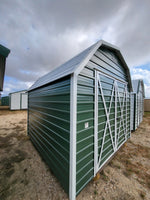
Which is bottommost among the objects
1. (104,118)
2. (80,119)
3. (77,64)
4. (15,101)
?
(104,118)

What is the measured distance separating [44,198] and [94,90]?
8.72ft

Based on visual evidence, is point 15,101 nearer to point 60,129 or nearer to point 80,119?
point 60,129

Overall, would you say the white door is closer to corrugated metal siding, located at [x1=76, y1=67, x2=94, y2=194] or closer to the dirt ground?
corrugated metal siding, located at [x1=76, y1=67, x2=94, y2=194]

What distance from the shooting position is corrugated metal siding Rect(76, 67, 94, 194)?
1631mm

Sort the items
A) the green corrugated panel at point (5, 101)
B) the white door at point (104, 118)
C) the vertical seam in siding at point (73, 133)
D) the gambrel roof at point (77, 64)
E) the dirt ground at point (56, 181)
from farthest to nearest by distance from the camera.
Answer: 1. the green corrugated panel at point (5, 101)
2. the white door at point (104, 118)
3. the dirt ground at point (56, 181)
4. the gambrel roof at point (77, 64)
5. the vertical seam in siding at point (73, 133)

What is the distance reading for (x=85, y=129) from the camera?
176cm

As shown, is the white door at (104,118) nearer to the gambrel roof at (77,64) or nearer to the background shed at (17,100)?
the gambrel roof at (77,64)

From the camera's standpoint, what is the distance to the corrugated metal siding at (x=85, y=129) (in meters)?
1.63

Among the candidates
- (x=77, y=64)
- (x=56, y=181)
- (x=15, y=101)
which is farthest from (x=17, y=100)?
(x=77, y=64)

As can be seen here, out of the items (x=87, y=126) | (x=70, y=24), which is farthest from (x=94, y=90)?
(x=70, y=24)

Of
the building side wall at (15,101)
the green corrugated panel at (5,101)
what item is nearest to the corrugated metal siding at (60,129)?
the building side wall at (15,101)

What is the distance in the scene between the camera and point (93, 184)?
1.92 m

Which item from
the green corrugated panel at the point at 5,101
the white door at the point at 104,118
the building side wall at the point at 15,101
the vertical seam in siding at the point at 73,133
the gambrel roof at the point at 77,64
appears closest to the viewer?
the vertical seam in siding at the point at 73,133

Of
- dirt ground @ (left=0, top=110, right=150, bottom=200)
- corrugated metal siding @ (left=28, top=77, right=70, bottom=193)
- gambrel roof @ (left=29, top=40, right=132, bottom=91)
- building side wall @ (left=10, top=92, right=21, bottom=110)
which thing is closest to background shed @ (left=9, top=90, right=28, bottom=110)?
building side wall @ (left=10, top=92, right=21, bottom=110)
